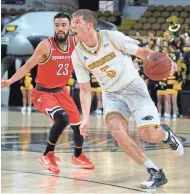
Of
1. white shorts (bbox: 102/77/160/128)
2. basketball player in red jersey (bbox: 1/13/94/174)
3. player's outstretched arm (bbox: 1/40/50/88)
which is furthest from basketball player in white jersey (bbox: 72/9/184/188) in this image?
basketball player in red jersey (bbox: 1/13/94/174)

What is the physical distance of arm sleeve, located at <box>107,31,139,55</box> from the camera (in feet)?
17.5

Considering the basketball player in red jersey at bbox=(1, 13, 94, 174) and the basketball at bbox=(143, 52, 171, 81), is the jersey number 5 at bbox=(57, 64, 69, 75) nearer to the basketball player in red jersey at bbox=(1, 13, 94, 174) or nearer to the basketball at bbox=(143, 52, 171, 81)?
the basketball player in red jersey at bbox=(1, 13, 94, 174)

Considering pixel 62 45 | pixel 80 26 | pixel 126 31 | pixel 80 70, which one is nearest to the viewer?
pixel 80 26

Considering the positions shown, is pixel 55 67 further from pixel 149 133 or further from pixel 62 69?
pixel 149 133

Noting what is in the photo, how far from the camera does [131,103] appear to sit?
5496 millimetres

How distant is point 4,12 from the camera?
2361 centimetres

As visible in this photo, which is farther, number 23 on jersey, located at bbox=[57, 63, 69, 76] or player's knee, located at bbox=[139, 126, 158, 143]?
number 23 on jersey, located at bbox=[57, 63, 69, 76]

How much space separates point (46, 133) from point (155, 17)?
1308 centimetres

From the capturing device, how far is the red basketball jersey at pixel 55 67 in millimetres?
6477

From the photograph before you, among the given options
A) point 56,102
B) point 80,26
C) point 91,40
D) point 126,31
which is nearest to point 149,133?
point 91,40

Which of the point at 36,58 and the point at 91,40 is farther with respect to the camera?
the point at 36,58

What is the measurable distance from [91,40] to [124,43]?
31 centimetres

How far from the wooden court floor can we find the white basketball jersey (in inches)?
36.4

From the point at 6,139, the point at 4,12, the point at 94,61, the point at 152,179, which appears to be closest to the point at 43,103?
the point at 94,61
